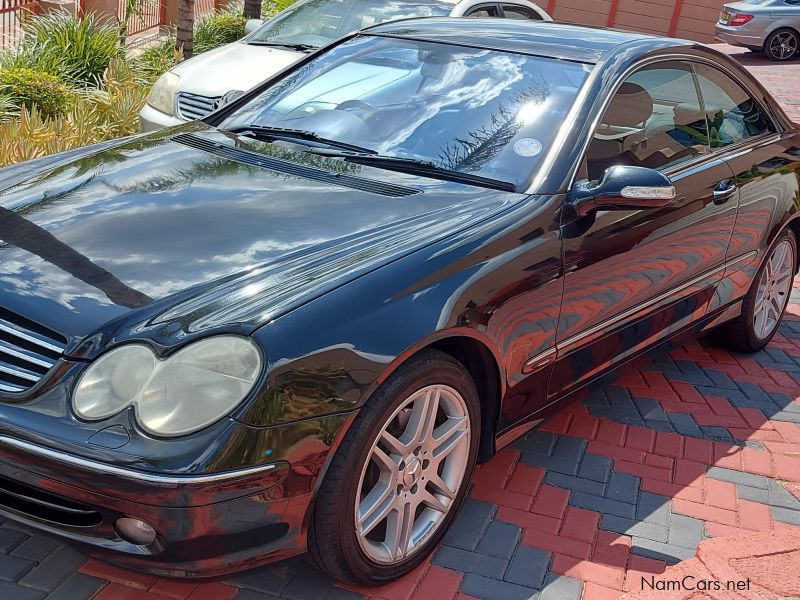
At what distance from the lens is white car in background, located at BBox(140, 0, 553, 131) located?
738cm

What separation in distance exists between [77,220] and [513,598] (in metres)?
1.82

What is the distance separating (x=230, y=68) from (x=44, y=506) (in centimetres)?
569

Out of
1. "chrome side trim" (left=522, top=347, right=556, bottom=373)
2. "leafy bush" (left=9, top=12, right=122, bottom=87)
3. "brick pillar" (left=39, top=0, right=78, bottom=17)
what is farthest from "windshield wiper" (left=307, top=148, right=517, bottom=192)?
"brick pillar" (left=39, top=0, right=78, bottom=17)

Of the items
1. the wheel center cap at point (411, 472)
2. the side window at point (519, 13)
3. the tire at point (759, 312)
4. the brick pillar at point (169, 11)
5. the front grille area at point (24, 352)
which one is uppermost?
the side window at point (519, 13)

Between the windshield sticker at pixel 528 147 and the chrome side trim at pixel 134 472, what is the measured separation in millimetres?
1653

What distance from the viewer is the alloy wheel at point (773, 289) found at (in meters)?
5.16

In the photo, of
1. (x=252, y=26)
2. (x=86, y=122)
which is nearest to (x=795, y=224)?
(x=86, y=122)

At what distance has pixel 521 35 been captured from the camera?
417 cm

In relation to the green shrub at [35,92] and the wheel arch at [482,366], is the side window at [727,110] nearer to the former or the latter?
the wheel arch at [482,366]

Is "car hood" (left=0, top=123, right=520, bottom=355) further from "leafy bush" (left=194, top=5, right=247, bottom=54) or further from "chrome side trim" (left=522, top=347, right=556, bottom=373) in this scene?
"leafy bush" (left=194, top=5, right=247, bottom=54)

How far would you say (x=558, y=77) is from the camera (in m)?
3.81

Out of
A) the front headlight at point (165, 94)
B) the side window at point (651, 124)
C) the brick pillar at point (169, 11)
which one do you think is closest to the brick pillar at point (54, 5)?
the brick pillar at point (169, 11)

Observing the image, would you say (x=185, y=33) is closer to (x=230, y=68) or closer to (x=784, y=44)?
(x=230, y=68)

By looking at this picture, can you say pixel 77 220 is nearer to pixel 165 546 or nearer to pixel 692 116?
pixel 165 546
